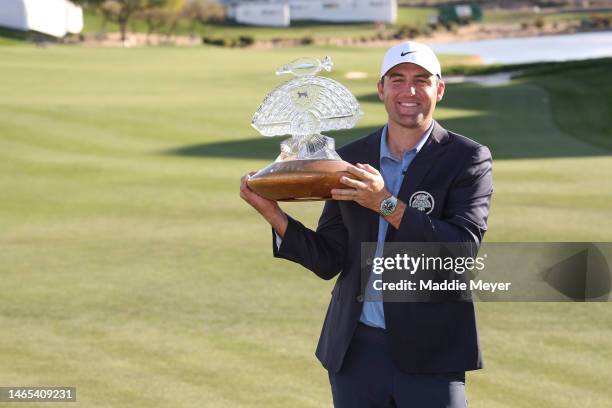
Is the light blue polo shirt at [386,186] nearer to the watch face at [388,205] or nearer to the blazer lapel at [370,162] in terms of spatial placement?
the blazer lapel at [370,162]

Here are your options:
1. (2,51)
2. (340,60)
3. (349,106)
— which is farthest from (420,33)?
(349,106)

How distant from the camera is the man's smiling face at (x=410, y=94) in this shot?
4.39 metres

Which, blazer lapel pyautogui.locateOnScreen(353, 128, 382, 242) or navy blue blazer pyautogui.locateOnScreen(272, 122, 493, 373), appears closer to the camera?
navy blue blazer pyautogui.locateOnScreen(272, 122, 493, 373)

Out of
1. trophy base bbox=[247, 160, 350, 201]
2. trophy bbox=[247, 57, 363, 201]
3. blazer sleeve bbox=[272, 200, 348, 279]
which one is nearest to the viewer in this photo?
trophy base bbox=[247, 160, 350, 201]

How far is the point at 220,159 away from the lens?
2119cm

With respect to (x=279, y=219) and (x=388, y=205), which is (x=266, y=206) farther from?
(x=388, y=205)

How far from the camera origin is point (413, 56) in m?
4.34

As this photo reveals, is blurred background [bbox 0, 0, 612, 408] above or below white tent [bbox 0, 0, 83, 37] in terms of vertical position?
above

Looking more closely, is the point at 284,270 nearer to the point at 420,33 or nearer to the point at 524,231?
the point at 524,231

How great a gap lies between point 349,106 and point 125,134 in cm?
2033

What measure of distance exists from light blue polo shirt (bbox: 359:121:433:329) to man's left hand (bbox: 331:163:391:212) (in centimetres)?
22

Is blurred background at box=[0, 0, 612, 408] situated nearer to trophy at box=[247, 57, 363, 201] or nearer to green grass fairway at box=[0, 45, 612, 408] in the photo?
green grass fairway at box=[0, 45, 612, 408]

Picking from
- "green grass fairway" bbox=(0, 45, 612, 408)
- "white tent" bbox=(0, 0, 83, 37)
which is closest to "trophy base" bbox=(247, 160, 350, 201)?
"green grass fairway" bbox=(0, 45, 612, 408)

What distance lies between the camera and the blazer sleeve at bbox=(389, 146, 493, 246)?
423 cm
